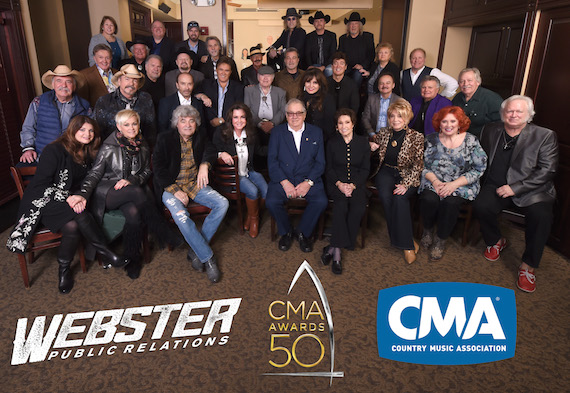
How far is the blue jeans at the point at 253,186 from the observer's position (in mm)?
3609

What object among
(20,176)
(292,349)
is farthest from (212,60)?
(292,349)

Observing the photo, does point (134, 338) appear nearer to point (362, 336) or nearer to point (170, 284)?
point (170, 284)

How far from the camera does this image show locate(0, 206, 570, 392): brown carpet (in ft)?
6.77

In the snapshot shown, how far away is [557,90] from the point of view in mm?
3279

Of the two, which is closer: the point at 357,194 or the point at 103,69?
the point at 357,194

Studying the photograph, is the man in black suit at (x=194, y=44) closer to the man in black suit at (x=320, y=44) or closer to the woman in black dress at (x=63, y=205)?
the man in black suit at (x=320, y=44)

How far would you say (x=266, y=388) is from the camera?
2.03 meters

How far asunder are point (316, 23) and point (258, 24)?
949 centimetres

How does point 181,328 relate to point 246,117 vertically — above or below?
→ below

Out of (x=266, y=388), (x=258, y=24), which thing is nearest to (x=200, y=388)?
(x=266, y=388)

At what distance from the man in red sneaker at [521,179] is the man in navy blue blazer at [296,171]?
1.32m

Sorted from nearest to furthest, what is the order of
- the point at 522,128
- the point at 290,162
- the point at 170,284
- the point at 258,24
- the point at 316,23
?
the point at 170,284, the point at 522,128, the point at 290,162, the point at 316,23, the point at 258,24

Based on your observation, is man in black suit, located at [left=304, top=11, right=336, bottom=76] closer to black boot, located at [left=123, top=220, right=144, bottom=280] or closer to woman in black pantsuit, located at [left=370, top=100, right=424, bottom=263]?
woman in black pantsuit, located at [left=370, top=100, right=424, bottom=263]

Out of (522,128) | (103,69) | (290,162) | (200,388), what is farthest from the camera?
(103,69)
